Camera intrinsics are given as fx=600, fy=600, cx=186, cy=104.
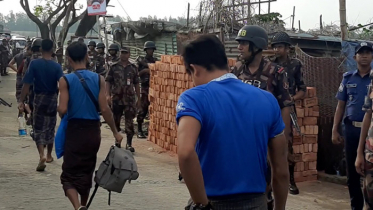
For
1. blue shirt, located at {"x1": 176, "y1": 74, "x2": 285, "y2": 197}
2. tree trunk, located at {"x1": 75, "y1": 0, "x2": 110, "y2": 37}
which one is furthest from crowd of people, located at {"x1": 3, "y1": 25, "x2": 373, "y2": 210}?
tree trunk, located at {"x1": 75, "y1": 0, "x2": 110, "y2": 37}

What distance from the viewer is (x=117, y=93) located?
409 inches

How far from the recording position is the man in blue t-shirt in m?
2.84

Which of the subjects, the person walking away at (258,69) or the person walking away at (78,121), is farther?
the person walking away at (78,121)

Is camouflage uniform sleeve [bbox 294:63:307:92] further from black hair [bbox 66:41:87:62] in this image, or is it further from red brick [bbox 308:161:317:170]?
black hair [bbox 66:41:87:62]

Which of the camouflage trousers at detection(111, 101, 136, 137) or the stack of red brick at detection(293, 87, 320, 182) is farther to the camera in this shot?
the camouflage trousers at detection(111, 101, 136, 137)

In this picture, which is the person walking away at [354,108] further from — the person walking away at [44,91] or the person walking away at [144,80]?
the person walking away at [144,80]

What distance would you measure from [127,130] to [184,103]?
762 cm

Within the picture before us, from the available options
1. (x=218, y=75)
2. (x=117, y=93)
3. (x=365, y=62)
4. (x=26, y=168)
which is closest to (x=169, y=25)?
(x=117, y=93)

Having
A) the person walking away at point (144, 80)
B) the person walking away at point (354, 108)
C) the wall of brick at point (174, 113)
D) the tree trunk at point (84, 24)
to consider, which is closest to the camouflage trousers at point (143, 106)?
the person walking away at point (144, 80)

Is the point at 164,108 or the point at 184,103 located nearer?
the point at 184,103

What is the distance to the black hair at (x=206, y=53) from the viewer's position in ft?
9.98

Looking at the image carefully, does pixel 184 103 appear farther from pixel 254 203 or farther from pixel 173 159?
pixel 173 159

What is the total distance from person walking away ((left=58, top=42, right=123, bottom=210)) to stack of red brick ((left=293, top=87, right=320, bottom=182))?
10.0 feet

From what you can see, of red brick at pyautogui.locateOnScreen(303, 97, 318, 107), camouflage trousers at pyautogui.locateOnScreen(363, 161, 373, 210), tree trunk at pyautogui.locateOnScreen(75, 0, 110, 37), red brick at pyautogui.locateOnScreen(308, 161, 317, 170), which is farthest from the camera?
tree trunk at pyautogui.locateOnScreen(75, 0, 110, 37)
